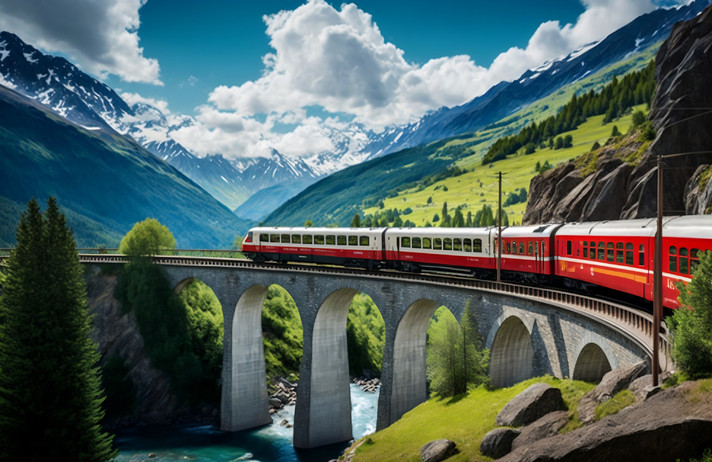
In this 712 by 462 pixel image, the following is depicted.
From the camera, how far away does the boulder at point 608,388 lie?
73.3 feet

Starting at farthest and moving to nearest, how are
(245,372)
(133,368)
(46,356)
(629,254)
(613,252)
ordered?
(133,368) < (245,372) < (46,356) < (613,252) < (629,254)

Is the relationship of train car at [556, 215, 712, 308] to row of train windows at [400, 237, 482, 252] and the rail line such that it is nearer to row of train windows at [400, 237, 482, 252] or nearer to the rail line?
the rail line

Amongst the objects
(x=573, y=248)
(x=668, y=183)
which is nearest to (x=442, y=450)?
(x=573, y=248)

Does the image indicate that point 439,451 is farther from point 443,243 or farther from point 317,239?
point 317,239

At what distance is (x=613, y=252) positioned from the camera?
32562mm

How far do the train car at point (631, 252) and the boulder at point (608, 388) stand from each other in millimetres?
5297

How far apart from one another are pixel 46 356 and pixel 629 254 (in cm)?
3709

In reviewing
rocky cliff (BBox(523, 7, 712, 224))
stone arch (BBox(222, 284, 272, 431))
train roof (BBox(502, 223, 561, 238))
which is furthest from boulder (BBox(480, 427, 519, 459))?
stone arch (BBox(222, 284, 272, 431))

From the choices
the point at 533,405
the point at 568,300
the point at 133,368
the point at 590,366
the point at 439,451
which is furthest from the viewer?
the point at 133,368

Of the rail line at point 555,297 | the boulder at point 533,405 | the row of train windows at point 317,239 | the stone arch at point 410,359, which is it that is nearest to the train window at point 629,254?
the rail line at point 555,297

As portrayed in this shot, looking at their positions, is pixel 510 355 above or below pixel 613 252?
below

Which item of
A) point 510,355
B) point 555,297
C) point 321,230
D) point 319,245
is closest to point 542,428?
point 555,297

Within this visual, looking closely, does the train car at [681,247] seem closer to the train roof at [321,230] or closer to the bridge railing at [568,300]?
the bridge railing at [568,300]

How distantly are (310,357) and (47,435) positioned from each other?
25.3 m
